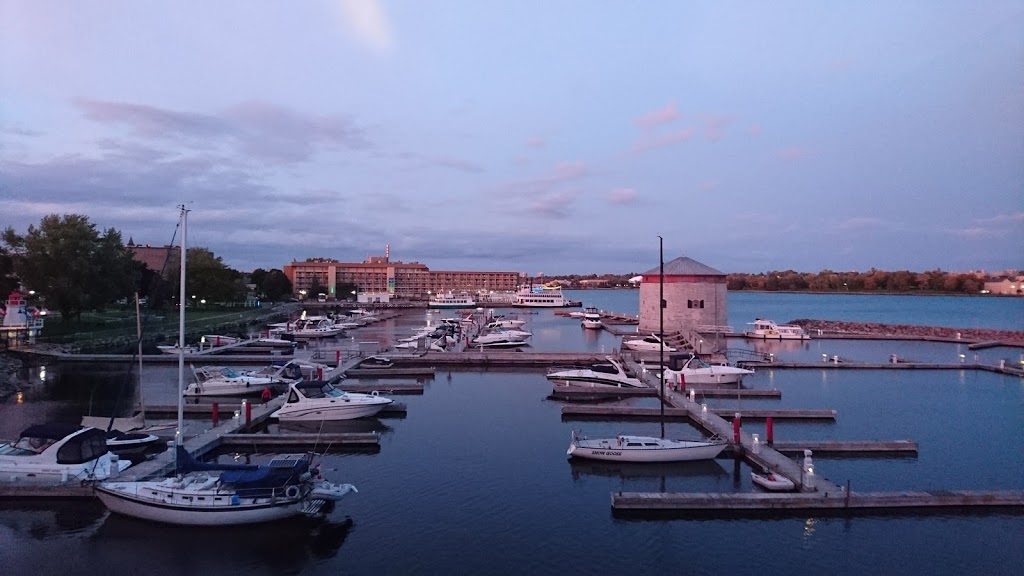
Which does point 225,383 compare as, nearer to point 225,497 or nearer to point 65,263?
point 225,497

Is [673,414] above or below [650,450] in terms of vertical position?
below

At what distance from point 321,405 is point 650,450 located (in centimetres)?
1194

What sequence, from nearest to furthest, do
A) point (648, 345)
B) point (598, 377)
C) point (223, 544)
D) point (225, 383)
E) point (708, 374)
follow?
point (223, 544) < point (225, 383) < point (598, 377) < point (708, 374) < point (648, 345)

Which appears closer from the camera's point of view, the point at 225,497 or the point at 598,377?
the point at 225,497

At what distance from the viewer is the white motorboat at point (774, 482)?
1538 centimetres

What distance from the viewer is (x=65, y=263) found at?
50125 mm

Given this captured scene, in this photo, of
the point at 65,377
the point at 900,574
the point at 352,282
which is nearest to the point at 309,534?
the point at 900,574

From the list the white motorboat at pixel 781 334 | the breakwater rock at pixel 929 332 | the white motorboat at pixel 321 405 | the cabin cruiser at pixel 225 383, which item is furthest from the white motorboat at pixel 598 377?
the breakwater rock at pixel 929 332

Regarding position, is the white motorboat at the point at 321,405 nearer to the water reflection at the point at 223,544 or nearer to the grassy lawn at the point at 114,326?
the water reflection at the point at 223,544

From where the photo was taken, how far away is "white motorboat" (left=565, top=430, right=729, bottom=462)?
18.1 metres

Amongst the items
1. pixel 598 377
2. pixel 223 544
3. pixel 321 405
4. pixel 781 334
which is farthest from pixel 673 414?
pixel 781 334

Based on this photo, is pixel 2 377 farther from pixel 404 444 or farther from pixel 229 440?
pixel 404 444

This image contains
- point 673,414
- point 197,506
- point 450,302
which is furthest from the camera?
point 450,302

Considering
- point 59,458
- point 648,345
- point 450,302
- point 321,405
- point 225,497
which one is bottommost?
point 225,497
